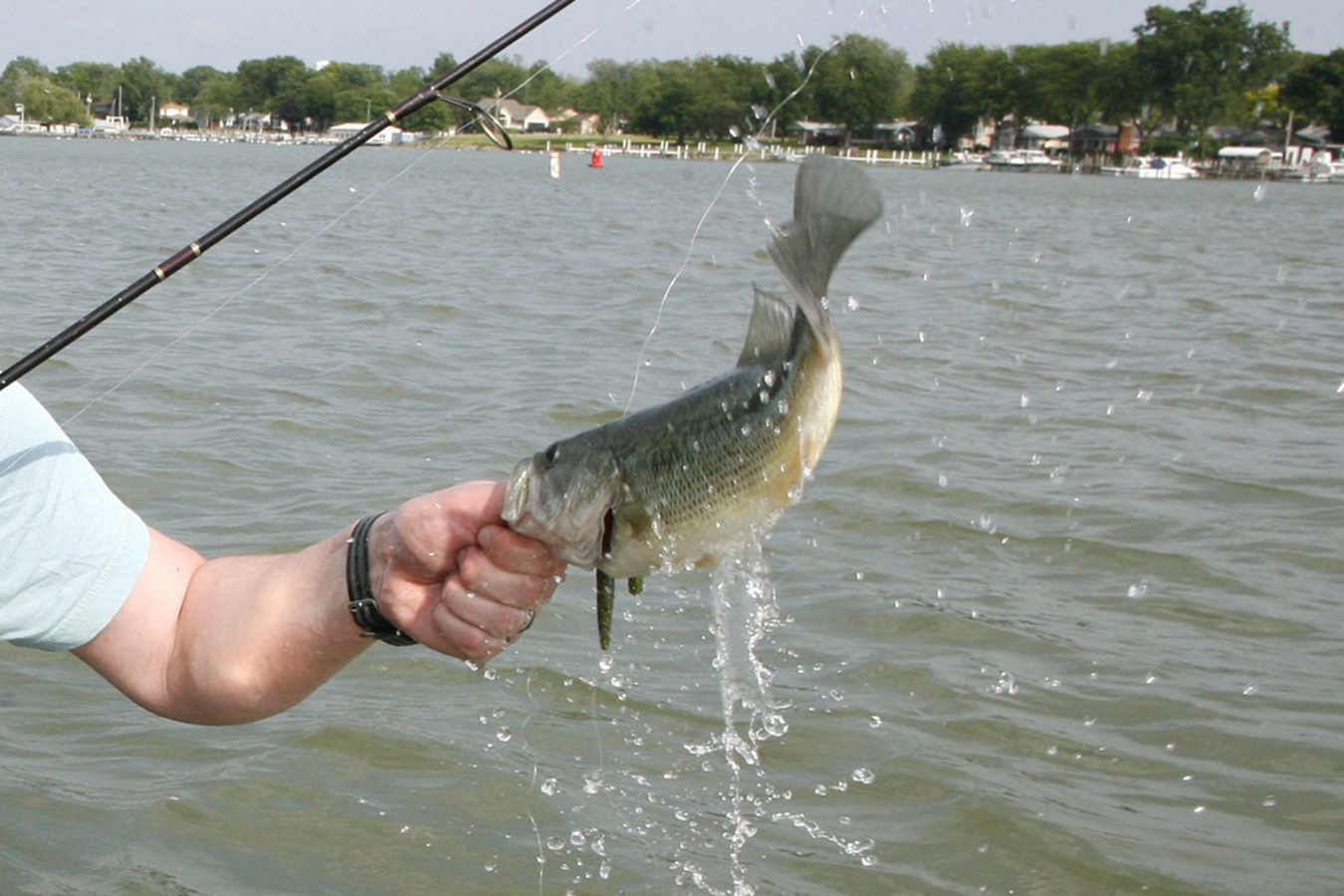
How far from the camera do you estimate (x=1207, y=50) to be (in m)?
20.4

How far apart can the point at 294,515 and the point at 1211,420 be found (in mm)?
6140

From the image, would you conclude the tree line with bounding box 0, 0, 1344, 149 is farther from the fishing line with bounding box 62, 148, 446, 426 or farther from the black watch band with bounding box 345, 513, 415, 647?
the black watch band with bounding box 345, 513, 415, 647

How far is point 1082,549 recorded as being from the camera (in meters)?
6.66

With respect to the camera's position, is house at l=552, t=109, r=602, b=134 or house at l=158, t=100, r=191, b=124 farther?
house at l=158, t=100, r=191, b=124

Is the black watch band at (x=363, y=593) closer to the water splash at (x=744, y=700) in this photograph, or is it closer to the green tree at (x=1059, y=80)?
the water splash at (x=744, y=700)

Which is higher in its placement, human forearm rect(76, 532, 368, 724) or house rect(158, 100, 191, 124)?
house rect(158, 100, 191, 124)

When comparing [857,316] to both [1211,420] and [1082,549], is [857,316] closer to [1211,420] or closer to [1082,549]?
[1211,420]

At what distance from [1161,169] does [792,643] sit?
261ft

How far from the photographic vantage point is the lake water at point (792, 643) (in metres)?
3.98

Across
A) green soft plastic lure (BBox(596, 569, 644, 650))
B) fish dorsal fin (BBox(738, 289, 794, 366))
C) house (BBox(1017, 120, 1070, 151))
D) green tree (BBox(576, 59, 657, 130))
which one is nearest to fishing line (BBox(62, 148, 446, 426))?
green tree (BBox(576, 59, 657, 130))

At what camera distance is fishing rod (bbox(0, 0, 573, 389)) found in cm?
278

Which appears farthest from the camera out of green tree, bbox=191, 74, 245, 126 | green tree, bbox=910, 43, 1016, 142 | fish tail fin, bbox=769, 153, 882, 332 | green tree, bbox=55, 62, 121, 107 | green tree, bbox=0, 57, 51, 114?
green tree, bbox=55, 62, 121, 107

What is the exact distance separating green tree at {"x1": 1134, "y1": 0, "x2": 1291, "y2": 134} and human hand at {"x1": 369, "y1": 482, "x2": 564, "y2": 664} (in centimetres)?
1664

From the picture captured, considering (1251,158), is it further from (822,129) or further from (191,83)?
(822,129)
